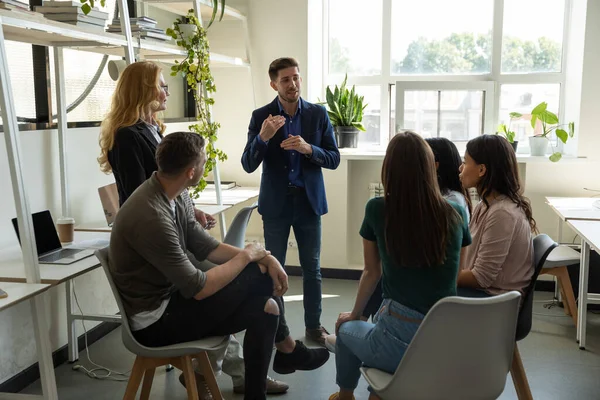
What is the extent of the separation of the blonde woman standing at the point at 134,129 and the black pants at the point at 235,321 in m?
0.47

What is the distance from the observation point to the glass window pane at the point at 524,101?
4746 millimetres

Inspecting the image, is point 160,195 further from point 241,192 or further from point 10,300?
point 241,192

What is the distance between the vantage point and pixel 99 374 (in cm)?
313

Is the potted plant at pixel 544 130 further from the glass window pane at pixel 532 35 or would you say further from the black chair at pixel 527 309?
the black chair at pixel 527 309

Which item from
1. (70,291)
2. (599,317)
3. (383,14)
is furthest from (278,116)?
(599,317)

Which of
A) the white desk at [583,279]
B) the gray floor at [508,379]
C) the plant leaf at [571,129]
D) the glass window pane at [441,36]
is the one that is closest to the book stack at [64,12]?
the gray floor at [508,379]

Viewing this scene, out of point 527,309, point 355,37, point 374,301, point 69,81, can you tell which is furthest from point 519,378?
point 355,37

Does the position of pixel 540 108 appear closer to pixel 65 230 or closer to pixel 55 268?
pixel 65 230

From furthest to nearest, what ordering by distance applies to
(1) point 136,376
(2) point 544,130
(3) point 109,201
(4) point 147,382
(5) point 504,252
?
(2) point 544,130 → (3) point 109,201 → (4) point 147,382 → (5) point 504,252 → (1) point 136,376

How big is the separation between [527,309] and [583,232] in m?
0.95

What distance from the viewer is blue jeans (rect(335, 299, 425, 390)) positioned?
2.00 metres

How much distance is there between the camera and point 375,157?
15.3 feet

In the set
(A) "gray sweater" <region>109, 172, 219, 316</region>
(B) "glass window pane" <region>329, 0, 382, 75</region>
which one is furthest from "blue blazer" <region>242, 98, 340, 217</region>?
(B) "glass window pane" <region>329, 0, 382, 75</region>

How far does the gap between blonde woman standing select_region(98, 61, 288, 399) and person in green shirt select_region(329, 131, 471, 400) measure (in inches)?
37.4
